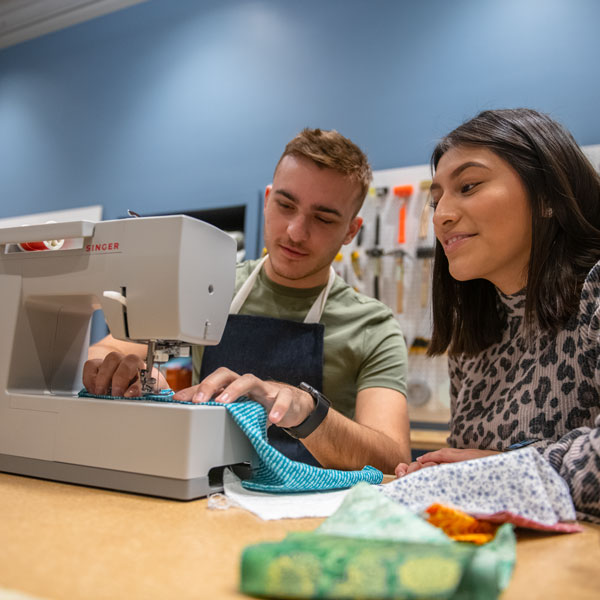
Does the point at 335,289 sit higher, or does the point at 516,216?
the point at 516,216

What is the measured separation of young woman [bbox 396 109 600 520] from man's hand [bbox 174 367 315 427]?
24cm

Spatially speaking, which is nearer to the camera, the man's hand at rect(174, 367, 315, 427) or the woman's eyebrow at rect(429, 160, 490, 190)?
the man's hand at rect(174, 367, 315, 427)

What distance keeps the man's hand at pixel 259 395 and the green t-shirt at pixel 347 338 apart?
671 mm

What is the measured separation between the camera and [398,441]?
1.57m

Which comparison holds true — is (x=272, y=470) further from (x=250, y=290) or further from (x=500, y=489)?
(x=250, y=290)

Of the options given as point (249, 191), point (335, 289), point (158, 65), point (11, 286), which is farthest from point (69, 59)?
point (11, 286)

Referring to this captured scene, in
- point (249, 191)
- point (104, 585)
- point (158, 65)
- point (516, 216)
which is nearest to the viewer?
point (104, 585)

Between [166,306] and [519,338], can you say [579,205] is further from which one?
[166,306]

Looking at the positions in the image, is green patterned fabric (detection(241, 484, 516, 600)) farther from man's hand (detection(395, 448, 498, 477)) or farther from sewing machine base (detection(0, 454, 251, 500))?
man's hand (detection(395, 448, 498, 477))

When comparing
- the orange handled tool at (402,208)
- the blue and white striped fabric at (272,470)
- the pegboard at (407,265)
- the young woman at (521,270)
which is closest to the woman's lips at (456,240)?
the young woman at (521,270)

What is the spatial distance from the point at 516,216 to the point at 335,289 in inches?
29.4

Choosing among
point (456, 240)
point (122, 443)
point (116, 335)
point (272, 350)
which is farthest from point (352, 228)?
point (122, 443)

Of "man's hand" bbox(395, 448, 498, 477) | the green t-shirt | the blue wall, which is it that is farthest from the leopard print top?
the blue wall

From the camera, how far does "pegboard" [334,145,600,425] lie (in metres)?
2.52
